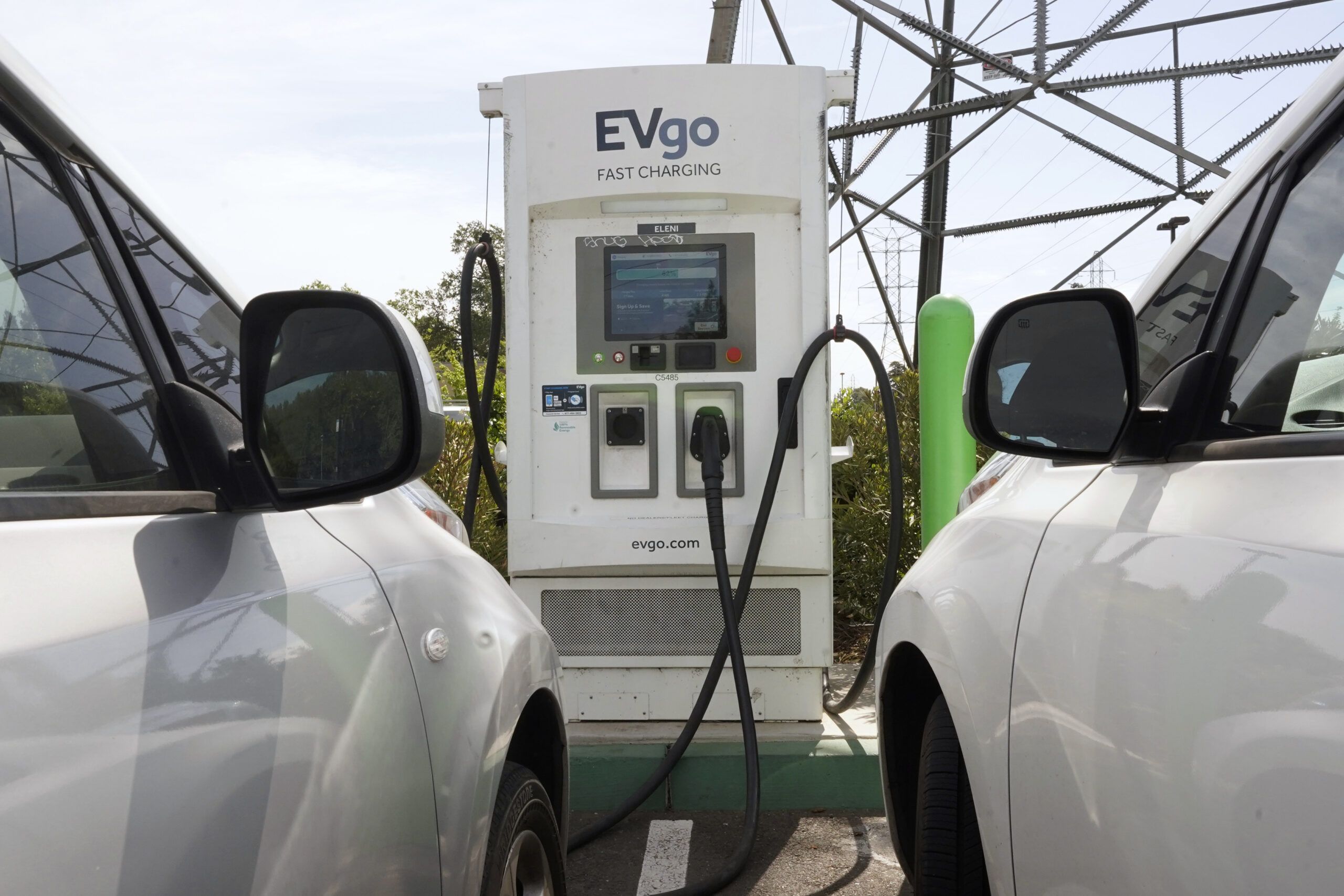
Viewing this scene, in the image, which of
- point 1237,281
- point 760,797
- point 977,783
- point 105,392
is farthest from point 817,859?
point 105,392

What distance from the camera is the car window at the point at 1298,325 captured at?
4.41 feet

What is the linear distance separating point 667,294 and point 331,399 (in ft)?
9.71

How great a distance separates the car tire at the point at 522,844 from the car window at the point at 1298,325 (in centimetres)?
130

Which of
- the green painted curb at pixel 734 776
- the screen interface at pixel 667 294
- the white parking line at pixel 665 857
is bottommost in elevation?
the white parking line at pixel 665 857

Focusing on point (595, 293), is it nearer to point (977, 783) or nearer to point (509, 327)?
point (509, 327)

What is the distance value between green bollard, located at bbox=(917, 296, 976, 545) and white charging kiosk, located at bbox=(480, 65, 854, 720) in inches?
26.5

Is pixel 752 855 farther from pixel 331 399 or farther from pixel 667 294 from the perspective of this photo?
pixel 331 399

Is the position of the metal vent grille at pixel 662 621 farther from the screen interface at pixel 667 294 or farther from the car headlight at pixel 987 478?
the car headlight at pixel 987 478

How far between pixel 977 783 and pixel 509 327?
9.32 feet

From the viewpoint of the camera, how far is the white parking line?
363 cm

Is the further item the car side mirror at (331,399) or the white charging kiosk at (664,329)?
the white charging kiosk at (664,329)

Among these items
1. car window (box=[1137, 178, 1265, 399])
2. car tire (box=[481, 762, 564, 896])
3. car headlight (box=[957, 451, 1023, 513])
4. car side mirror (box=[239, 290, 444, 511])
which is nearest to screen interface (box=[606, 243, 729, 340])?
car headlight (box=[957, 451, 1023, 513])

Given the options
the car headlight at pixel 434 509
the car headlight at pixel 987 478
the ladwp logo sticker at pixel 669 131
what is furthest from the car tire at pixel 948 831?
the ladwp logo sticker at pixel 669 131

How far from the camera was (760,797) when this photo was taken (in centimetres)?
401
